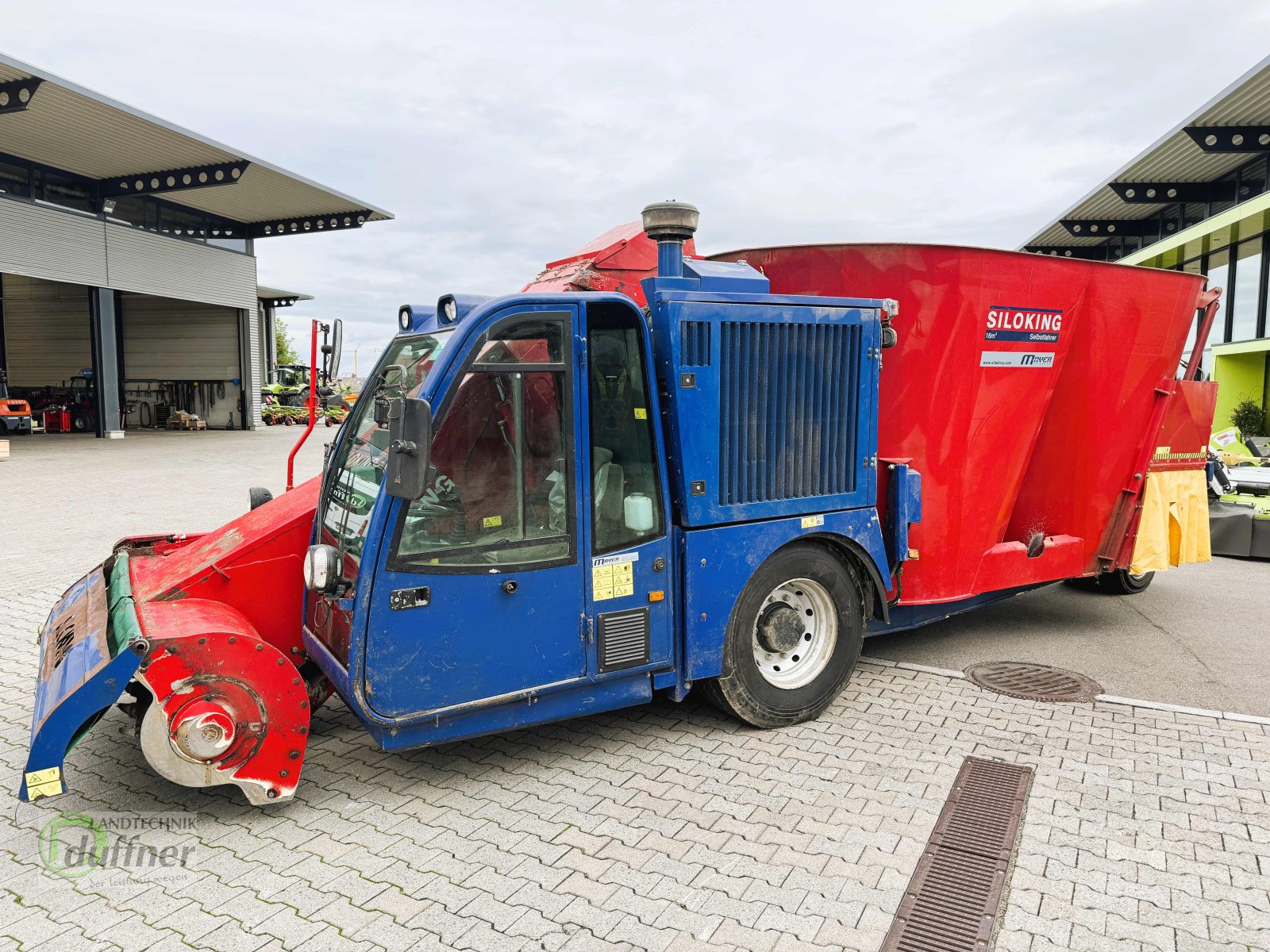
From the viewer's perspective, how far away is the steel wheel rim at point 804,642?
478cm

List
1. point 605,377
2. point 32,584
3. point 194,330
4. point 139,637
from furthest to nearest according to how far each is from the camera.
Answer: point 194,330 → point 32,584 → point 605,377 → point 139,637

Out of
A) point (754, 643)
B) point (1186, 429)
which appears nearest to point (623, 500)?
point (754, 643)

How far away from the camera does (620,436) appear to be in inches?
162

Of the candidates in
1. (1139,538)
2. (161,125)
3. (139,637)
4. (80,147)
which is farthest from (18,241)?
(1139,538)

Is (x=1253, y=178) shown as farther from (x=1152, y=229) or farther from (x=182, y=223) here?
(x=182, y=223)

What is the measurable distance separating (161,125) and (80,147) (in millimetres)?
3072

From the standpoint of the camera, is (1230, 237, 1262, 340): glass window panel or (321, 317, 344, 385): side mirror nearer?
A: (321, 317, 344, 385): side mirror

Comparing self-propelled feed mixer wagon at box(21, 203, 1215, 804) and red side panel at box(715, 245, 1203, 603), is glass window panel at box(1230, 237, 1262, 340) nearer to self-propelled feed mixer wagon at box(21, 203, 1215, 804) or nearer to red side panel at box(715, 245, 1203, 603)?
red side panel at box(715, 245, 1203, 603)

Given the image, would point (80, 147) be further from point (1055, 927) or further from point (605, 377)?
point (1055, 927)

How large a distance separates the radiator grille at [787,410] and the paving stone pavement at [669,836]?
4.55 ft

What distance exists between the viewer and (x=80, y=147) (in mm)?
20047

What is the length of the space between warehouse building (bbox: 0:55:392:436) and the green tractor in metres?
6.20

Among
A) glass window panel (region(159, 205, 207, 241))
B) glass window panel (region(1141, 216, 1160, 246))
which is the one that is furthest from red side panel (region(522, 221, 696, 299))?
glass window panel (region(1141, 216, 1160, 246))

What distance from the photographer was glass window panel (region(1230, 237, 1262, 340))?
72.7 feet
